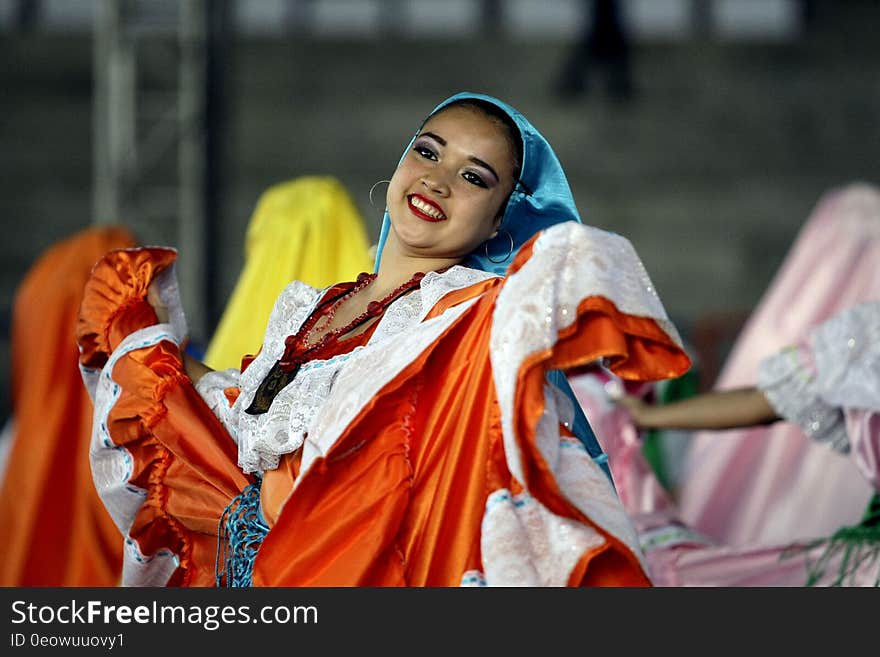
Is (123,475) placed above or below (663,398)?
below

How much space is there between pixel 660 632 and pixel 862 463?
1.15 m

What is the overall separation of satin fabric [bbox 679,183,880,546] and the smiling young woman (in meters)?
2.08

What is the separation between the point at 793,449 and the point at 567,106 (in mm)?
5712

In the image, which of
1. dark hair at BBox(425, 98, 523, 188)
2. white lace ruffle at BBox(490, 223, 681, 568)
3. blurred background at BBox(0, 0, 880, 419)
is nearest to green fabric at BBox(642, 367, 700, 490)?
dark hair at BBox(425, 98, 523, 188)

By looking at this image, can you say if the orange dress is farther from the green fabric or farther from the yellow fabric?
the green fabric

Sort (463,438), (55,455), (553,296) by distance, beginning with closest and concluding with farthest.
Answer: (553,296)
(463,438)
(55,455)

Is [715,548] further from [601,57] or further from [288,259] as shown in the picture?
[601,57]

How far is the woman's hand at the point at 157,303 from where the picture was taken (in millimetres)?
2090

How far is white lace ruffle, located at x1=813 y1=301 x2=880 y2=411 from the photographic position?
245cm

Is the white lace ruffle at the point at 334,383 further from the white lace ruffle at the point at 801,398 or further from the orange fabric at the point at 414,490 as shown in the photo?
the white lace ruffle at the point at 801,398

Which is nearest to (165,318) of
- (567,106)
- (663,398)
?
(663,398)

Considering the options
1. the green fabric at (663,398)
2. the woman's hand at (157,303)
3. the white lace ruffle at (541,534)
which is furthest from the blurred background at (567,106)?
the white lace ruffle at (541,534)

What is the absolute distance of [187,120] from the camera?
582 centimetres

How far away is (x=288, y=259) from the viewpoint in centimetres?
317
